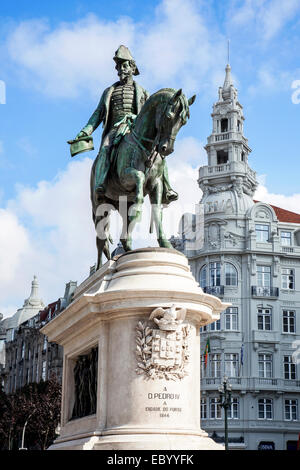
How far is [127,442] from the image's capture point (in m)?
10.1

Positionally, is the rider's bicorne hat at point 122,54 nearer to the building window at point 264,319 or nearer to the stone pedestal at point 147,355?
the stone pedestal at point 147,355

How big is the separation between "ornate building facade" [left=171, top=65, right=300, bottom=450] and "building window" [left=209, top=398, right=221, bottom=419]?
2.7 inches

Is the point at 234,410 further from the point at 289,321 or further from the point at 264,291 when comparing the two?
the point at 264,291

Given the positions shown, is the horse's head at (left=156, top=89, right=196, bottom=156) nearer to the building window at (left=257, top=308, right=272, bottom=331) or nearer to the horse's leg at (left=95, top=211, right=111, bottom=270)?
the horse's leg at (left=95, top=211, right=111, bottom=270)

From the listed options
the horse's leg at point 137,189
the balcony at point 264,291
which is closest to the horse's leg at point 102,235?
the horse's leg at point 137,189

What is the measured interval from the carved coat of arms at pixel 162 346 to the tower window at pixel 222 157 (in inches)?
1886

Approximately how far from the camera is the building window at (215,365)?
166 feet

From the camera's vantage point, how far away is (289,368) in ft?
170

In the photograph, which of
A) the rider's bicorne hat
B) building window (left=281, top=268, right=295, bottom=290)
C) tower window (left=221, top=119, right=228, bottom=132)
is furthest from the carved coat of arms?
tower window (left=221, top=119, right=228, bottom=132)

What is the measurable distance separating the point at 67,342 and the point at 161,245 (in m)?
2.60

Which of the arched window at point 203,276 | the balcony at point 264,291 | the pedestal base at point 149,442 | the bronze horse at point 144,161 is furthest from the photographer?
the arched window at point 203,276

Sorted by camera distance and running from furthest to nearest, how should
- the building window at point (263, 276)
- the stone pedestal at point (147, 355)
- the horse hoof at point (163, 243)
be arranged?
1. the building window at point (263, 276)
2. the horse hoof at point (163, 243)
3. the stone pedestal at point (147, 355)

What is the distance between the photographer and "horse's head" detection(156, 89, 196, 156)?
11273 millimetres

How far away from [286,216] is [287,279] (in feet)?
21.7
